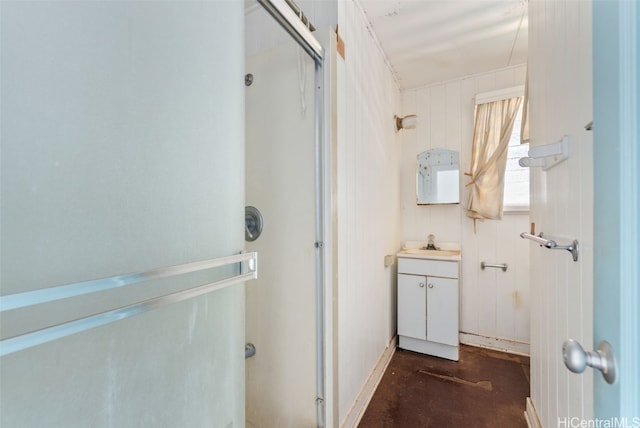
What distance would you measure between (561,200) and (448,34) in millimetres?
1547

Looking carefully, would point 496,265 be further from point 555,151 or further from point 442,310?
point 555,151

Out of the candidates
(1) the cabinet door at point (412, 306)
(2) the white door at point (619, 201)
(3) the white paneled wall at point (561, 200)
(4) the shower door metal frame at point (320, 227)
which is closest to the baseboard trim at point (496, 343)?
(1) the cabinet door at point (412, 306)

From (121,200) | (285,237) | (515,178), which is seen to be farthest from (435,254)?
(121,200)

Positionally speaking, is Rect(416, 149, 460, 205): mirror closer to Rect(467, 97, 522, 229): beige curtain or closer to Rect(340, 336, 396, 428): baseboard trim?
Rect(467, 97, 522, 229): beige curtain

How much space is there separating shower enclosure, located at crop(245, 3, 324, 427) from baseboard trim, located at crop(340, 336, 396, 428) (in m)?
0.36

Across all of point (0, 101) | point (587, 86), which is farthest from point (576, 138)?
point (0, 101)

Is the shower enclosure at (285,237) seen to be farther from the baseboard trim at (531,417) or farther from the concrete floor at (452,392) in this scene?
the baseboard trim at (531,417)

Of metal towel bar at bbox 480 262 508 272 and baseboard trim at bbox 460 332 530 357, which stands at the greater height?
metal towel bar at bbox 480 262 508 272

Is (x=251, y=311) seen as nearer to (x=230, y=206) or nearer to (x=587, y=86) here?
(x=230, y=206)

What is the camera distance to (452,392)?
1.70 m

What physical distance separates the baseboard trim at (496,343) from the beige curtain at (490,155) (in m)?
1.09

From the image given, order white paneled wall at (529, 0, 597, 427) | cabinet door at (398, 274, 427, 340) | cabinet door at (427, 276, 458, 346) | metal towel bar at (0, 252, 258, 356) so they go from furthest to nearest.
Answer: cabinet door at (398, 274, 427, 340), cabinet door at (427, 276, 458, 346), white paneled wall at (529, 0, 597, 427), metal towel bar at (0, 252, 258, 356)

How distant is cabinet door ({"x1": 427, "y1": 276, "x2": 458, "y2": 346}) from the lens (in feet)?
6.75

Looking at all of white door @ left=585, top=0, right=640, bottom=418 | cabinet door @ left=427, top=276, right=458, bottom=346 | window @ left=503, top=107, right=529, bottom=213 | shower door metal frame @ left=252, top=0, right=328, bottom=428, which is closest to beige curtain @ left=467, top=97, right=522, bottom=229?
window @ left=503, top=107, right=529, bottom=213
